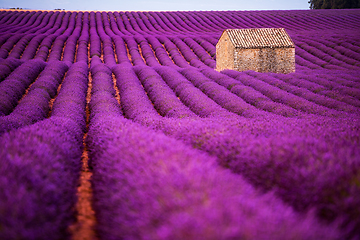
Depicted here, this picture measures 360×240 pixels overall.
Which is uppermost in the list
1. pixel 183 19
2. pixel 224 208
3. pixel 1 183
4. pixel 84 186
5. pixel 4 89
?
pixel 183 19

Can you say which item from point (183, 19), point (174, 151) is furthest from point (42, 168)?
point (183, 19)

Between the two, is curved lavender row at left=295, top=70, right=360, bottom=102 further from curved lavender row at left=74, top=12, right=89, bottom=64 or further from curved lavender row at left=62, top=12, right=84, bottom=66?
curved lavender row at left=74, top=12, right=89, bottom=64

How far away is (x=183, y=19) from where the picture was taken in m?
45.9

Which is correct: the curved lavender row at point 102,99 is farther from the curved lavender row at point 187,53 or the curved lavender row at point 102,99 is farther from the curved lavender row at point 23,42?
the curved lavender row at point 23,42

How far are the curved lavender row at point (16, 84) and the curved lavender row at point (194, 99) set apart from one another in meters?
6.66

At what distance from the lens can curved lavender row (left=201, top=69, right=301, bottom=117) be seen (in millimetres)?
8579

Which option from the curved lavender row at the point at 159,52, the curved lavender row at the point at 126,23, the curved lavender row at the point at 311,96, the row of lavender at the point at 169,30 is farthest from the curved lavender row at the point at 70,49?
the curved lavender row at the point at 311,96

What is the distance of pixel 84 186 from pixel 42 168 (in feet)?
5.89

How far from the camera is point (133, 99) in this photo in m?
10.2

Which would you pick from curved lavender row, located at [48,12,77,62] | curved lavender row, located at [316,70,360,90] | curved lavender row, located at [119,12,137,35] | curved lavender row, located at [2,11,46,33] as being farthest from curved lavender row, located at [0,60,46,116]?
curved lavender row, located at [119,12,137,35]

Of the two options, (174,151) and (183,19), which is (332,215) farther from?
(183,19)

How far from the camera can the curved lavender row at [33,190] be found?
1.96m

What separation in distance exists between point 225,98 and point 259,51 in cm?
879

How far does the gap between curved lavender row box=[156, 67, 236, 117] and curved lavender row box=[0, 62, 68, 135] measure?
217 inches
